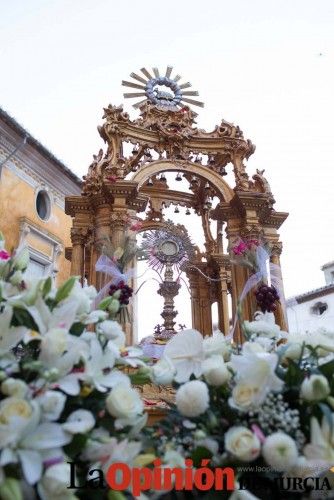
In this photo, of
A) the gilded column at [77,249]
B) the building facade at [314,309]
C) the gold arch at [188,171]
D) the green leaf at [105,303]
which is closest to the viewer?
the green leaf at [105,303]

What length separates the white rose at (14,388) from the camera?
123 centimetres

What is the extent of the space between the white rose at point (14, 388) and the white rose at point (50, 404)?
0.16ft

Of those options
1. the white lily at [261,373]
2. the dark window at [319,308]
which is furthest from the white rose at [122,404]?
the dark window at [319,308]

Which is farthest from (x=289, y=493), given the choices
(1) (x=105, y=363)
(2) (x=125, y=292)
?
(2) (x=125, y=292)

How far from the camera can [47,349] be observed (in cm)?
135

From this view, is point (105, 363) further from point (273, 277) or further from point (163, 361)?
point (273, 277)

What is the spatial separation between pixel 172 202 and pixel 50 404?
9.85 metres

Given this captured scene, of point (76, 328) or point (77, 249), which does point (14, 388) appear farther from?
point (77, 249)

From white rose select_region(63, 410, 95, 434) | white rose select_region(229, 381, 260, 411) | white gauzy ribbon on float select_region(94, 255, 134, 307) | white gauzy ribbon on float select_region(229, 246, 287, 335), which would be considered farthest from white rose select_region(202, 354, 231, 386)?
white gauzy ribbon on float select_region(229, 246, 287, 335)

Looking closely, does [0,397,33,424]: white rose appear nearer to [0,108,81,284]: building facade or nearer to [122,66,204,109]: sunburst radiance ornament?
[122,66,204,109]: sunburst radiance ornament

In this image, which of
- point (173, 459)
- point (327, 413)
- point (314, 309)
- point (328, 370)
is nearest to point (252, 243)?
point (328, 370)

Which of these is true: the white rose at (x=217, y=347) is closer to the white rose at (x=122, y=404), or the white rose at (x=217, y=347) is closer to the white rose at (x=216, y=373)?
the white rose at (x=216, y=373)

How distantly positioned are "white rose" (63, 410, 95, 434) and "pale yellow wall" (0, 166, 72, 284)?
44.7 feet

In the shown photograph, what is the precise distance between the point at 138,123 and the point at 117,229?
291 centimetres
